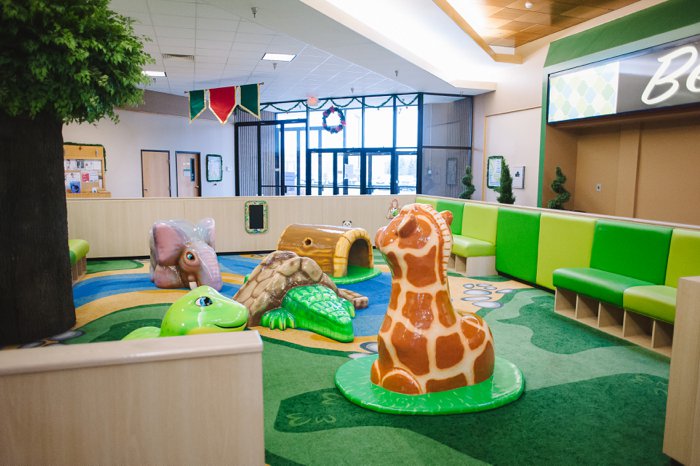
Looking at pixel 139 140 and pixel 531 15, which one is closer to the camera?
pixel 531 15

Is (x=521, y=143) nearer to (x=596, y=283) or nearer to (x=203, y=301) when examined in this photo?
(x=596, y=283)

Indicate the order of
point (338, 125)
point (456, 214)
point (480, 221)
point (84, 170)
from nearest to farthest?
point (480, 221) < point (456, 214) < point (84, 170) < point (338, 125)

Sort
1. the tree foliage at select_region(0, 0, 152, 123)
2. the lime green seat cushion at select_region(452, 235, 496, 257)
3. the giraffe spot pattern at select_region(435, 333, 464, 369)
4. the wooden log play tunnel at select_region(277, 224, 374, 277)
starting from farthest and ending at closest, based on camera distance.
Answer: the lime green seat cushion at select_region(452, 235, 496, 257) → the wooden log play tunnel at select_region(277, 224, 374, 277) → the tree foliage at select_region(0, 0, 152, 123) → the giraffe spot pattern at select_region(435, 333, 464, 369)

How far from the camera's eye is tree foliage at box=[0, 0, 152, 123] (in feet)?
11.1

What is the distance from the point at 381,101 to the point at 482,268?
666 centimetres

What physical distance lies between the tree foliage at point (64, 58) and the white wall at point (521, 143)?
7354mm

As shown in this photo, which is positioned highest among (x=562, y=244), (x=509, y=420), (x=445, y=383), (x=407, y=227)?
(x=407, y=227)

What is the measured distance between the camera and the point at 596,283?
4.55 meters

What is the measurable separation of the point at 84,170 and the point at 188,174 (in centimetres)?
324

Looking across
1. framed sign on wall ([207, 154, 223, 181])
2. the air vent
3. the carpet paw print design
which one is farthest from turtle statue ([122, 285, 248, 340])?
framed sign on wall ([207, 154, 223, 181])

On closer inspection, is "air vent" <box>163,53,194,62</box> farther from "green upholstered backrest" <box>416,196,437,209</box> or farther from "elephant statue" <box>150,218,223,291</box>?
"green upholstered backrest" <box>416,196,437,209</box>

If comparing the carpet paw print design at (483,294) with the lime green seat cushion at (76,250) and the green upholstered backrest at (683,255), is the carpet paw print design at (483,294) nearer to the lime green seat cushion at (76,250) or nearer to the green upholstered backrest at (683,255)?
the green upholstered backrest at (683,255)

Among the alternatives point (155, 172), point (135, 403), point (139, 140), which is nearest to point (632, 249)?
point (135, 403)

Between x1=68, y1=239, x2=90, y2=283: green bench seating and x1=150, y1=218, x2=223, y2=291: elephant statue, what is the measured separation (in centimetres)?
85
